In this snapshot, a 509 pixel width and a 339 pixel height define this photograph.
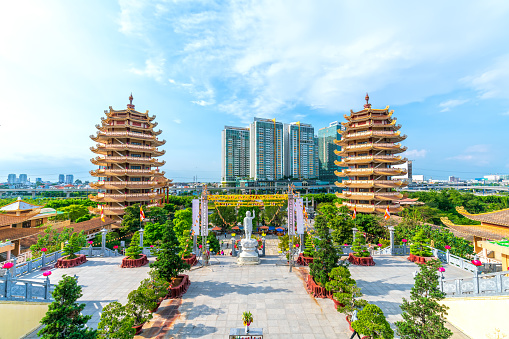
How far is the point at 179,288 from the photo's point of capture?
38.5 ft

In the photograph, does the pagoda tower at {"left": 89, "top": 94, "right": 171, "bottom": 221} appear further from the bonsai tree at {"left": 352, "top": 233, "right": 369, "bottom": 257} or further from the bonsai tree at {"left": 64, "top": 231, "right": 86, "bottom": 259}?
the bonsai tree at {"left": 352, "top": 233, "right": 369, "bottom": 257}

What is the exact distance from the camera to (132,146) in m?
32.6

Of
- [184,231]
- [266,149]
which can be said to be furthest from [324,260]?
[266,149]

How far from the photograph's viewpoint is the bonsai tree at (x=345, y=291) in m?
9.03

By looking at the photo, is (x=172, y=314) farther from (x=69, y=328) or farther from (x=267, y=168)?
(x=267, y=168)

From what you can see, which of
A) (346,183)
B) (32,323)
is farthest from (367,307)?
(346,183)

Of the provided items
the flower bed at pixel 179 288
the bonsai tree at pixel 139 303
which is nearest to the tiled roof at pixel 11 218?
the flower bed at pixel 179 288

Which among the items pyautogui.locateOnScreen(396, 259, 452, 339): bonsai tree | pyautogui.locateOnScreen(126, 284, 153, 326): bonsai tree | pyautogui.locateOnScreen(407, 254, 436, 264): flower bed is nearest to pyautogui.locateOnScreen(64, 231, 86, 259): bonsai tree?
pyautogui.locateOnScreen(126, 284, 153, 326): bonsai tree

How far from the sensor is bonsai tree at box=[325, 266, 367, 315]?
9030 mm

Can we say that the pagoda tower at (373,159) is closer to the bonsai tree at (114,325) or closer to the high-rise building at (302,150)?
the bonsai tree at (114,325)

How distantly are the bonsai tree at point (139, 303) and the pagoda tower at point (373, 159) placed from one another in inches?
1210

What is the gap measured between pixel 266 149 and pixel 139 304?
68.3 metres

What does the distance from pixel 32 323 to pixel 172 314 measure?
16.4ft

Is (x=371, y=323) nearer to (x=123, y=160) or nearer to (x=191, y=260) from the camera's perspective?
(x=191, y=260)
